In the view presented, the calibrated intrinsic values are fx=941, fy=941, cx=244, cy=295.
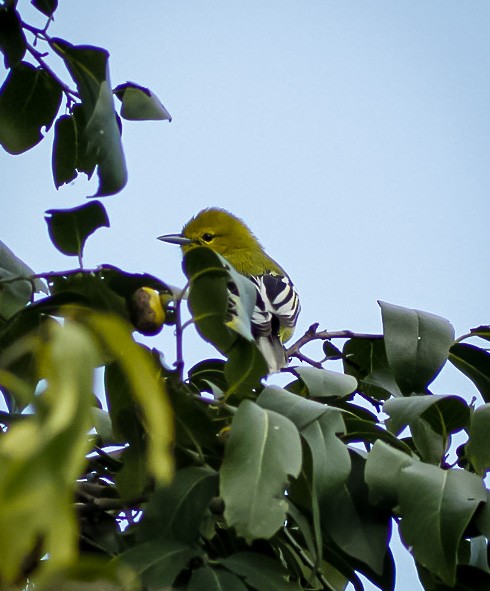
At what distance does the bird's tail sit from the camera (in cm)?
358

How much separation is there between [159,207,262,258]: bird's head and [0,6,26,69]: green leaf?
14.8 feet

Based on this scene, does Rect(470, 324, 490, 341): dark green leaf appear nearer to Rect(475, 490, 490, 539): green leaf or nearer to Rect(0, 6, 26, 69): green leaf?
Rect(475, 490, 490, 539): green leaf

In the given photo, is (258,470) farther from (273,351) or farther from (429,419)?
(273,351)

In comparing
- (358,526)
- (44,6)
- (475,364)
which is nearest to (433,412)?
(475,364)

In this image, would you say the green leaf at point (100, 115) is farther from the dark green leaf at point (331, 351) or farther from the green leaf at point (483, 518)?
the dark green leaf at point (331, 351)

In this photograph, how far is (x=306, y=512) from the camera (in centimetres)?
169

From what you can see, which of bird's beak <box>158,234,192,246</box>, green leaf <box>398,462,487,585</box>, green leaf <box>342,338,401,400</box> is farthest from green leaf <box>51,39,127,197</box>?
bird's beak <box>158,234,192,246</box>

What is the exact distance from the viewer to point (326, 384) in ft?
6.75

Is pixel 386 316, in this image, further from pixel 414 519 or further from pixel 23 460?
pixel 23 460

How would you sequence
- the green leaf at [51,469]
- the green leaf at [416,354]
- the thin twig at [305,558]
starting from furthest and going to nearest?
the green leaf at [416,354] → the thin twig at [305,558] → the green leaf at [51,469]

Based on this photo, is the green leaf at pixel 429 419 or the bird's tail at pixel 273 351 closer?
the green leaf at pixel 429 419

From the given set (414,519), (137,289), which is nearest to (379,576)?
(414,519)

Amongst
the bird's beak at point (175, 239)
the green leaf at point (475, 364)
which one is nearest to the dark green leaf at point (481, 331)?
the green leaf at point (475, 364)

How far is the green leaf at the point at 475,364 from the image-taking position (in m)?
2.29
